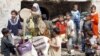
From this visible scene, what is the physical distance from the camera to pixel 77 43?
21.6 metres

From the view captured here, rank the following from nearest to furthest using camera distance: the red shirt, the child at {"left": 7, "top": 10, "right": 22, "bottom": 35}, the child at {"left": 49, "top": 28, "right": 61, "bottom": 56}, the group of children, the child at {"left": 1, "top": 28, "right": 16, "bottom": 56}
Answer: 1. the child at {"left": 1, "top": 28, "right": 16, "bottom": 56}
2. the group of children
3. the child at {"left": 49, "top": 28, "right": 61, "bottom": 56}
4. the child at {"left": 7, "top": 10, "right": 22, "bottom": 35}
5. the red shirt

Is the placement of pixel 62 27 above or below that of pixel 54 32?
below

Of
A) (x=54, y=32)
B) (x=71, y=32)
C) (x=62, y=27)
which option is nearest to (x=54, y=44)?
(x=54, y=32)

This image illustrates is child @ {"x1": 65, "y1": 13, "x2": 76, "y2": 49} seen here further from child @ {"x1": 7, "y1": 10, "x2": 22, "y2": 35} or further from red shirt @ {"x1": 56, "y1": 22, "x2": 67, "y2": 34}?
child @ {"x1": 7, "y1": 10, "x2": 22, "y2": 35}

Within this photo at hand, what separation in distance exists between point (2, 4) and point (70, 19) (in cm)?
264

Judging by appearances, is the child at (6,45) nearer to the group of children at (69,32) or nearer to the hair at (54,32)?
the group of children at (69,32)

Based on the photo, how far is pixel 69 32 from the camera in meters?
21.2

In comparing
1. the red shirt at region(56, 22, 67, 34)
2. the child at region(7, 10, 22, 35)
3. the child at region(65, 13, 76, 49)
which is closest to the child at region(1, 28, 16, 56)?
the child at region(7, 10, 22, 35)

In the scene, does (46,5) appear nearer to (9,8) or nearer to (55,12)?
(55,12)

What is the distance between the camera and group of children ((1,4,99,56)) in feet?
56.4

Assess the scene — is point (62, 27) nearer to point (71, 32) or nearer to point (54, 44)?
point (71, 32)

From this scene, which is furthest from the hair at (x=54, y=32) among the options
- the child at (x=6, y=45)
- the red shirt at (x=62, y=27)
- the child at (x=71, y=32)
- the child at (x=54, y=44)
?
the red shirt at (x=62, y=27)

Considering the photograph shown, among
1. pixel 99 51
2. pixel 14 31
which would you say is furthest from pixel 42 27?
pixel 99 51

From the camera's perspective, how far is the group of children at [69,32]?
1719cm
